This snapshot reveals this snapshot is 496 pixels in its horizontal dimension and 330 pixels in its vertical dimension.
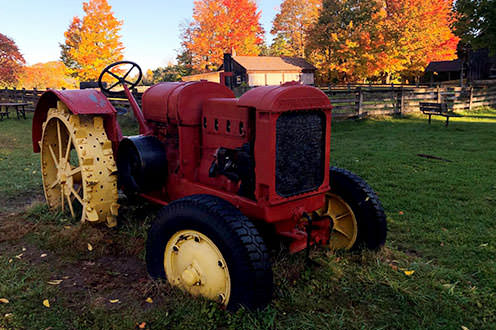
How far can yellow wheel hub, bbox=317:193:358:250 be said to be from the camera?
3.44 metres

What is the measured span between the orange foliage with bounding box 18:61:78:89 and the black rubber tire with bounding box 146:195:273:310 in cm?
3996

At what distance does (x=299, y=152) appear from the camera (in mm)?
2846

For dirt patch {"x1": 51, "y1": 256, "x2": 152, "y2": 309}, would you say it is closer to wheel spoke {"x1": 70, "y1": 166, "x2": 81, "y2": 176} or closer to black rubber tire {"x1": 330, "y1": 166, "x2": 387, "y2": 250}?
wheel spoke {"x1": 70, "y1": 166, "x2": 81, "y2": 176}

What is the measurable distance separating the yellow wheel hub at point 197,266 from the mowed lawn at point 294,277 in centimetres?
8

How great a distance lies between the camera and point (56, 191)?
4.60 meters

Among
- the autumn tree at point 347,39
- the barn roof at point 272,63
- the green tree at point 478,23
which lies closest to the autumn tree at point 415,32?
the autumn tree at point 347,39

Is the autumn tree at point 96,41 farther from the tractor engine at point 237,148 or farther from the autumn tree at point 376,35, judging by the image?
the tractor engine at point 237,148

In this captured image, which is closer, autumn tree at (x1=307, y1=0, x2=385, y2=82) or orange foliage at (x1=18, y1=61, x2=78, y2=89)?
autumn tree at (x1=307, y1=0, x2=385, y2=82)

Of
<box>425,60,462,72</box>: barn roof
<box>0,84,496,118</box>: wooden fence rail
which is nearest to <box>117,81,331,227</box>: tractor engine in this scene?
<box>0,84,496,118</box>: wooden fence rail

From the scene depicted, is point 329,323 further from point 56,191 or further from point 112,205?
point 56,191

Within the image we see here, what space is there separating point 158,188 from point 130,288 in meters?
1.08

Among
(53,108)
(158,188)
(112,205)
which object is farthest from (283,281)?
(53,108)

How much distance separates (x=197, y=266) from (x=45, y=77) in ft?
146

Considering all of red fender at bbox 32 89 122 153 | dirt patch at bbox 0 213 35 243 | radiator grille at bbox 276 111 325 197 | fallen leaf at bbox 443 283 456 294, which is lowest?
fallen leaf at bbox 443 283 456 294
